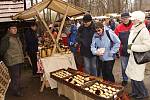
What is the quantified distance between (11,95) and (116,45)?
3.30 meters

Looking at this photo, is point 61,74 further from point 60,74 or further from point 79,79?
point 79,79

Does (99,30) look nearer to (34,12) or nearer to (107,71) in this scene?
(107,71)

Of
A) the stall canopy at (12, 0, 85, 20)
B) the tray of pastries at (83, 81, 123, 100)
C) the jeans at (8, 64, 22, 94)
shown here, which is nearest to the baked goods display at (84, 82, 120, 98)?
the tray of pastries at (83, 81, 123, 100)

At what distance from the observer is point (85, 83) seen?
7289mm

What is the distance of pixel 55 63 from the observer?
9.14m

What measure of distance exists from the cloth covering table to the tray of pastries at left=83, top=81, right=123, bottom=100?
1904 millimetres

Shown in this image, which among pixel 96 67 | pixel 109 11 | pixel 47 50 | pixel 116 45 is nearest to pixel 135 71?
pixel 116 45

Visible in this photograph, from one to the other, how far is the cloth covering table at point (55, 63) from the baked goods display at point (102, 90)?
1.92 metres

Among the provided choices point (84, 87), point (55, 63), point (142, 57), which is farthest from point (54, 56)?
point (142, 57)

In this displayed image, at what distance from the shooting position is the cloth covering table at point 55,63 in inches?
351

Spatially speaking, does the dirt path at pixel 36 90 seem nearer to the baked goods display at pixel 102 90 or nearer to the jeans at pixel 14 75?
the jeans at pixel 14 75

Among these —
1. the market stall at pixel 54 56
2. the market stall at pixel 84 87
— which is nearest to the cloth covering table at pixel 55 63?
the market stall at pixel 54 56

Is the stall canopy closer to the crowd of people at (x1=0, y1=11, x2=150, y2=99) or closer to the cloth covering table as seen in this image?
the crowd of people at (x1=0, y1=11, x2=150, y2=99)

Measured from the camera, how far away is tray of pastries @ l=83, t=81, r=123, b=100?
6438 mm
